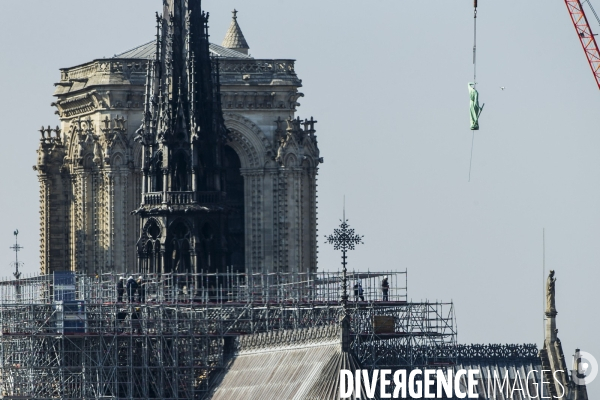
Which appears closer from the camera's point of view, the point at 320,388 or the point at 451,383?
the point at 320,388

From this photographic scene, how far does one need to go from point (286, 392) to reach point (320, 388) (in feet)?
18.1

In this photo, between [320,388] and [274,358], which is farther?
[274,358]

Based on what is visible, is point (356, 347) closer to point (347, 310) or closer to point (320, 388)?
point (347, 310)

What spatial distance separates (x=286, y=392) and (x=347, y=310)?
32.9 feet

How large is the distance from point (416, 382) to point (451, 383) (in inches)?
140

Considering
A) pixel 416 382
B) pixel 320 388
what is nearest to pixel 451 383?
pixel 416 382

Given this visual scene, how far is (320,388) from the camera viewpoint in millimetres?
184375

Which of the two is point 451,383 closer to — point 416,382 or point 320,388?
point 416,382

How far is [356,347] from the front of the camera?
198875 mm

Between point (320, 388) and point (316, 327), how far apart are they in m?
9.85

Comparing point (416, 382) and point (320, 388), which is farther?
point (416, 382)

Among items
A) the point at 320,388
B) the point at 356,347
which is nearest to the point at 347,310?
the point at 356,347

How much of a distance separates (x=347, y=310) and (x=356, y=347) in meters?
2.04

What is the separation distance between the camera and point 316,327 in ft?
636
